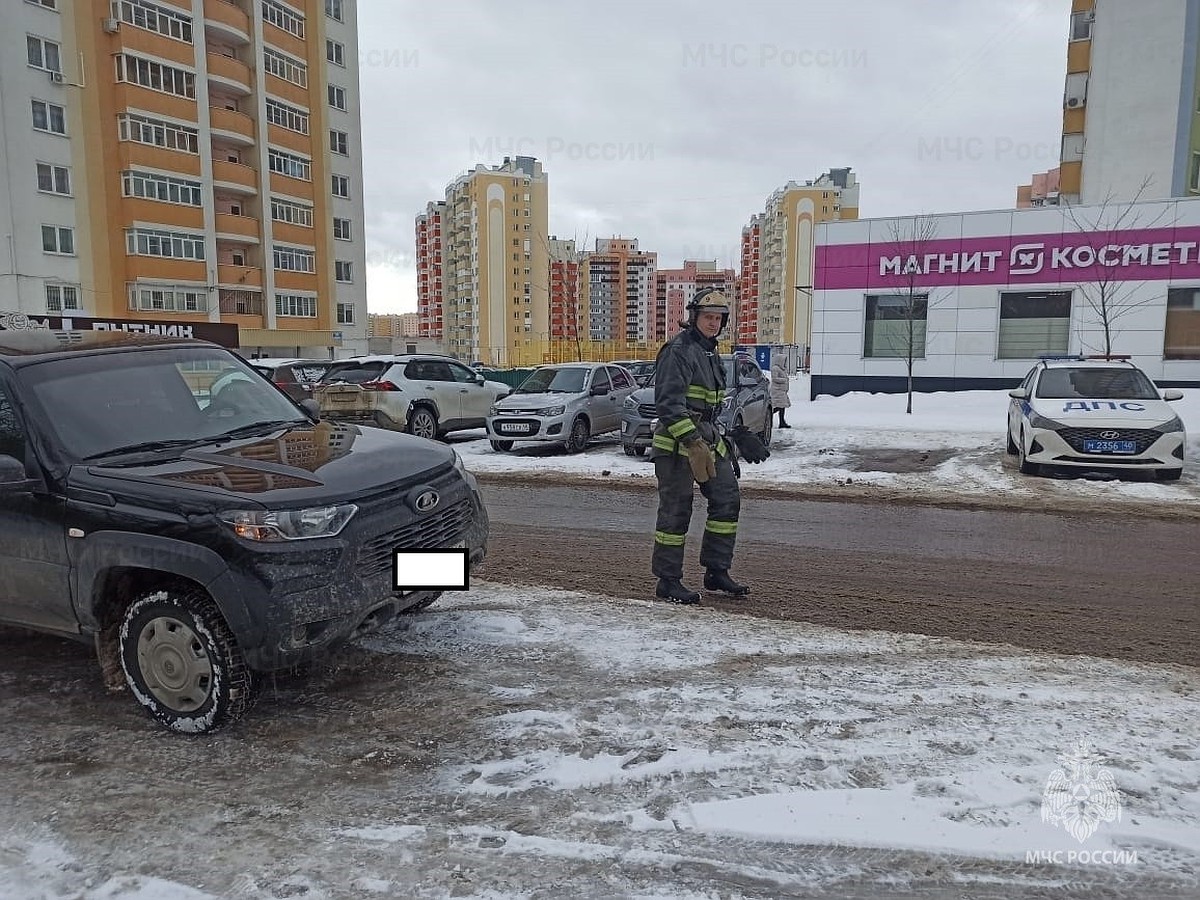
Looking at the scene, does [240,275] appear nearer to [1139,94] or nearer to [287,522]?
[1139,94]

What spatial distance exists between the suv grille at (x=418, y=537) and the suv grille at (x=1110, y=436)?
9.17m

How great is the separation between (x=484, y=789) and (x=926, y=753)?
181 centimetres

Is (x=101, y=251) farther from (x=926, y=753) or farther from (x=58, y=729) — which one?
(x=926, y=753)

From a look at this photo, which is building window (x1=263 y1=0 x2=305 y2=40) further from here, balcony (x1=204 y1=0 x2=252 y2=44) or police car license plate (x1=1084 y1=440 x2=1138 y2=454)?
police car license plate (x1=1084 y1=440 x2=1138 y2=454)

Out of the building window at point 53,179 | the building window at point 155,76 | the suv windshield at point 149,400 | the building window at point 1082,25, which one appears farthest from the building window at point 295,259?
the suv windshield at point 149,400

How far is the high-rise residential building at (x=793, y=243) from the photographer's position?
107 metres

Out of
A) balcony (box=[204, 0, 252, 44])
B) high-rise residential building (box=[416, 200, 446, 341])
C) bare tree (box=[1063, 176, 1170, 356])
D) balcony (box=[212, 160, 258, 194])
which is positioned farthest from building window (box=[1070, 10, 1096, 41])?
high-rise residential building (box=[416, 200, 446, 341])

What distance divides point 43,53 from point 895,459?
1622 inches

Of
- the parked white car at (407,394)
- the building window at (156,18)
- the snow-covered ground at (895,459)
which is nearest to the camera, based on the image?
the snow-covered ground at (895,459)

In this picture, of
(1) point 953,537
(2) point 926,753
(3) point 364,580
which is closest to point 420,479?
(3) point 364,580

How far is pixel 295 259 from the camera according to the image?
48.4 m

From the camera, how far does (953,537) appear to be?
307 inches

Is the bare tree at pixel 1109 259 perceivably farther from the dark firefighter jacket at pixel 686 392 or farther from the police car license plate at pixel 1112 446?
the dark firefighter jacket at pixel 686 392

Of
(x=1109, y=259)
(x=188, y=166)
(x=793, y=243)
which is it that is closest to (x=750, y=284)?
(x=793, y=243)
